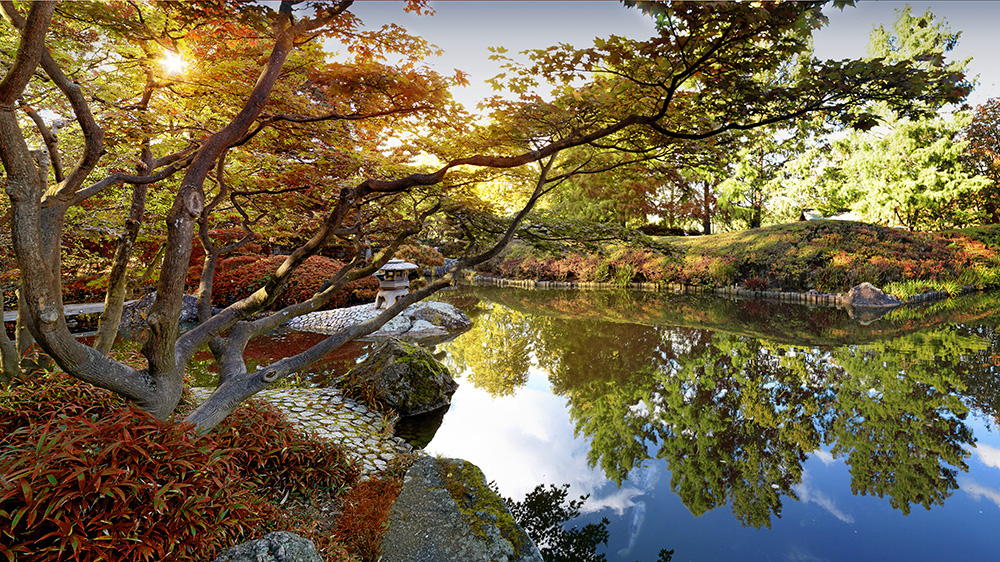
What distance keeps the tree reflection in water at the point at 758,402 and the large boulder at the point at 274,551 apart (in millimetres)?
2677

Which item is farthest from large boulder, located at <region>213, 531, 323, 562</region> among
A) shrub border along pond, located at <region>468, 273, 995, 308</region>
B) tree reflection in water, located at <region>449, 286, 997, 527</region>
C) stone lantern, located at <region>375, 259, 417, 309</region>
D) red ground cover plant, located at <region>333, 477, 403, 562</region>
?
shrub border along pond, located at <region>468, 273, 995, 308</region>

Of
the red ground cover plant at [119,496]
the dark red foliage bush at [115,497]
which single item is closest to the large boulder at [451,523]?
the red ground cover plant at [119,496]

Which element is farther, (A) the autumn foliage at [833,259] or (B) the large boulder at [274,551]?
(A) the autumn foliage at [833,259]

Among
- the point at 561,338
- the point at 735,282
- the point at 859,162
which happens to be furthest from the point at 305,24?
the point at 859,162

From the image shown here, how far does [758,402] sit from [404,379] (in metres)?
4.07

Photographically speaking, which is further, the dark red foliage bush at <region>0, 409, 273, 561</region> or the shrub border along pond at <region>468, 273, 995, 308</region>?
the shrub border along pond at <region>468, 273, 995, 308</region>

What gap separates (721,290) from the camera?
46.0 feet

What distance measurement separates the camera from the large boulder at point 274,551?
1705 mm

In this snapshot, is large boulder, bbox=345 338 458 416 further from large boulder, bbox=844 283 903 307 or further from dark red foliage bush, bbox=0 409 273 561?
large boulder, bbox=844 283 903 307

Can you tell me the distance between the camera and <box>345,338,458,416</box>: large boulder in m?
4.90

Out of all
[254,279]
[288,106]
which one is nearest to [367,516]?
[288,106]

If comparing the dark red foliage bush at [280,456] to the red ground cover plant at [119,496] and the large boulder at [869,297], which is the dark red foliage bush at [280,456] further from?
the large boulder at [869,297]

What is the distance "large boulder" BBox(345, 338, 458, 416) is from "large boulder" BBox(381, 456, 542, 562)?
176cm

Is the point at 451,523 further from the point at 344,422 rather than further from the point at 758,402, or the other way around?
the point at 758,402
